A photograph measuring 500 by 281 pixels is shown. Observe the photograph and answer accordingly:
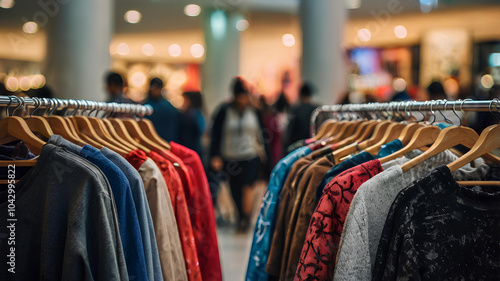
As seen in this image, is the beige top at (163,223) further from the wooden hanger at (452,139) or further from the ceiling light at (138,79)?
the ceiling light at (138,79)

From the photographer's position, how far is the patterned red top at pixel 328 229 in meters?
1.47

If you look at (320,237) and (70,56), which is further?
(70,56)

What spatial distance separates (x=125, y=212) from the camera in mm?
1480

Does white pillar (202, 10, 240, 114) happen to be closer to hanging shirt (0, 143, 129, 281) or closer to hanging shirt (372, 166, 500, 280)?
hanging shirt (0, 143, 129, 281)

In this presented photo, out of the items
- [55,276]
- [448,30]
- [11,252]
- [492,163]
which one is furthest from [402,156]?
→ [448,30]

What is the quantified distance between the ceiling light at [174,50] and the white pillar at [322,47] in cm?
965

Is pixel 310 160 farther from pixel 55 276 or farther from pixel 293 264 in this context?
pixel 55 276

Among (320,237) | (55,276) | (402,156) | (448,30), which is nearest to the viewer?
(55,276)

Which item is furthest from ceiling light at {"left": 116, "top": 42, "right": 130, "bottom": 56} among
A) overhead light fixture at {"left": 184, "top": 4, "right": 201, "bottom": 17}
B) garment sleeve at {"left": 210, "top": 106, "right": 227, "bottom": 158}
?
garment sleeve at {"left": 210, "top": 106, "right": 227, "bottom": 158}

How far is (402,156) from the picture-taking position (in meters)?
1.65

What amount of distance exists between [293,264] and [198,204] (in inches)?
18.7

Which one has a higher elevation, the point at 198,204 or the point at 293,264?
the point at 198,204

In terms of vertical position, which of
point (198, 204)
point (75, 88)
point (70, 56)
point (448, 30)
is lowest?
point (198, 204)

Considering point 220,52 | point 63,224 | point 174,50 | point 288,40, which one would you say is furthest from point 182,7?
point 63,224
